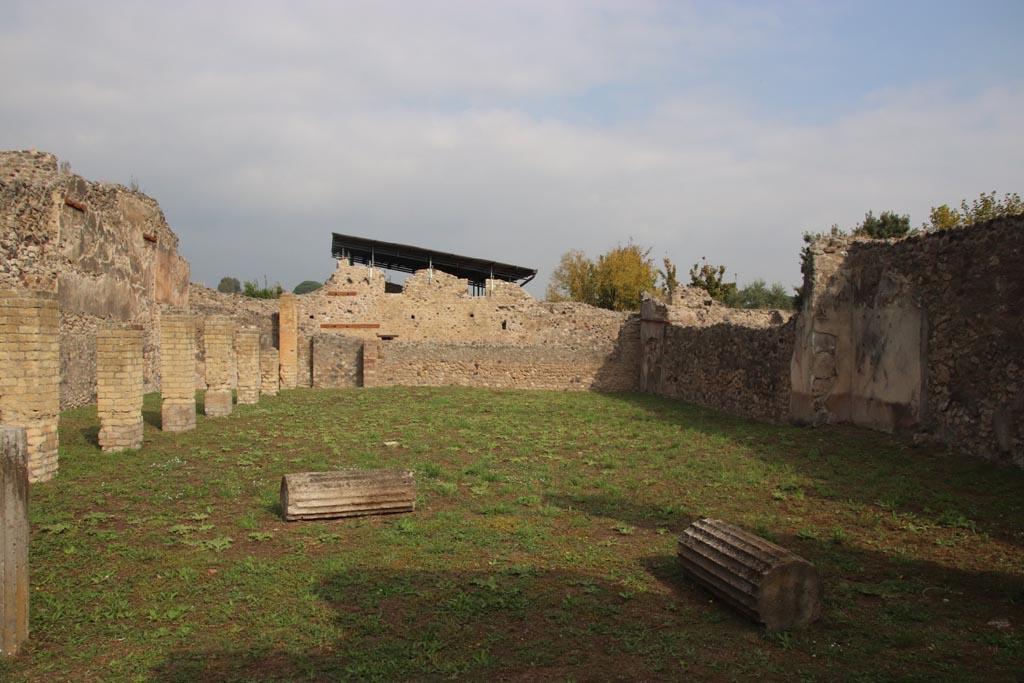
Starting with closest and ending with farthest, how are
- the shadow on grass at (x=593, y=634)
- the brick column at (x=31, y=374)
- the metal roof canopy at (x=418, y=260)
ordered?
the shadow on grass at (x=593, y=634)
the brick column at (x=31, y=374)
the metal roof canopy at (x=418, y=260)

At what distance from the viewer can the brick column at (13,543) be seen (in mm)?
3861

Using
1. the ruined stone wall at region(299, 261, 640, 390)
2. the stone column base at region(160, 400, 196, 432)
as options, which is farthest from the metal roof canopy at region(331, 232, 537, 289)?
the stone column base at region(160, 400, 196, 432)

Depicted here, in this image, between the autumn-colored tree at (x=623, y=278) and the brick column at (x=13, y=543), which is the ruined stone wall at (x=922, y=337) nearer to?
the brick column at (x=13, y=543)

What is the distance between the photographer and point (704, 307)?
20.6 meters

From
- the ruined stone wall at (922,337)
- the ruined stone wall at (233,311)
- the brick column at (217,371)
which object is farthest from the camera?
the ruined stone wall at (233,311)

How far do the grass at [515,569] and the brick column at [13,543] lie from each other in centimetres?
16

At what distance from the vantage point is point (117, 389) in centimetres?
969

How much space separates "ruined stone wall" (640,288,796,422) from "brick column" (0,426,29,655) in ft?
36.8

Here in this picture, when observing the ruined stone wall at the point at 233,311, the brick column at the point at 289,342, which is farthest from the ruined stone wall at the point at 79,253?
the brick column at the point at 289,342

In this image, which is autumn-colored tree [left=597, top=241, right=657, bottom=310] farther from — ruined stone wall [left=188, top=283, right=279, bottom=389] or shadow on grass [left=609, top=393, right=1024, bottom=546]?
shadow on grass [left=609, top=393, right=1024, bottom=546]

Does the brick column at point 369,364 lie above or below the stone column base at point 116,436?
above

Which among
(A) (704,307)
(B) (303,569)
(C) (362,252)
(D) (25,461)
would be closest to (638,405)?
(A) (704,307)

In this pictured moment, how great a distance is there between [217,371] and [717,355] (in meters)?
10.2

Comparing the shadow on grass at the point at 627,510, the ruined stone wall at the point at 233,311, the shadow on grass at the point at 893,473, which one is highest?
the ruined stone wall at the point at 233,311
